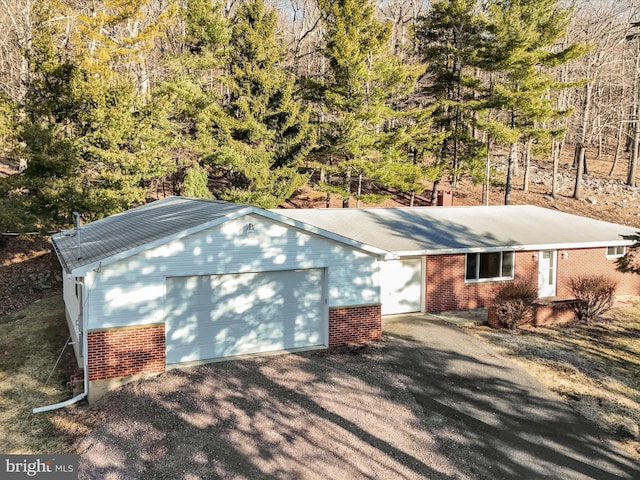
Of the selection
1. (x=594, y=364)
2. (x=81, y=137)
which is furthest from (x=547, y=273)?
(x=81, y=137)

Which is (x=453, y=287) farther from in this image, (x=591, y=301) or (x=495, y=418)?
(x=495, y=418)

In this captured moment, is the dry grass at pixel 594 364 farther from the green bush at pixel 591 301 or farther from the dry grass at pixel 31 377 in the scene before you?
the dry grass at pixel 31 377

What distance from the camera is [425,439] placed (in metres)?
9.50

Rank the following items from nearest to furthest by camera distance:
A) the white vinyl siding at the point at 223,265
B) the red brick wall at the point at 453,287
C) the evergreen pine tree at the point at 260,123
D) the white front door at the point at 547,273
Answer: the white vinyl siding at the point at 223,265, the red brick wall at the point at 453,287, the white front door at the point at 547,273, the evergreen pine tree at the point at 260,123

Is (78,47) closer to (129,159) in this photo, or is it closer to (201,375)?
(129,159)

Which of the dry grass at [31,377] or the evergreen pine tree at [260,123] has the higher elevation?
the evergreen pine tree at [260,123]

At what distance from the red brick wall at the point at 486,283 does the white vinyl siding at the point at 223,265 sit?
4.87m

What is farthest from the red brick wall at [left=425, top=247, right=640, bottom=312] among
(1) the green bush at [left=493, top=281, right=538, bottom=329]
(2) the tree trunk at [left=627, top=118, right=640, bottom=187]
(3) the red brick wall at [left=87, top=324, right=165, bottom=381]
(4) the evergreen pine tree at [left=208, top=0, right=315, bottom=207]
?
(2) the tree trunk at [left=627, top=118, right=640, bottom=187]

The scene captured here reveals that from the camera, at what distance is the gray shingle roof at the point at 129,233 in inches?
457

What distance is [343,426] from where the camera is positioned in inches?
384

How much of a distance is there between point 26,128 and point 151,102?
5874 mm

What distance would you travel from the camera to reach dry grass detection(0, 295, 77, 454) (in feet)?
31.7

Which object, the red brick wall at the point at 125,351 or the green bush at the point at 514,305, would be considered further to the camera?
the green bush at the point at 514,305

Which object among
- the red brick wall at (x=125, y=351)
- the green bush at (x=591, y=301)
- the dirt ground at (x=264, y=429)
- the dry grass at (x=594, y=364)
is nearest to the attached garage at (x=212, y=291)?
the red brick wall at (x=125, y=351)
